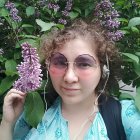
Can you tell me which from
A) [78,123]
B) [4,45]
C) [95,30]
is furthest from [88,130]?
[4,45]

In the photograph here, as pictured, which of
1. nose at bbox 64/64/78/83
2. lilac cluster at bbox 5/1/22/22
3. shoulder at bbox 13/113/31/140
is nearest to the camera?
→ nose at bbox 64/64/78/83

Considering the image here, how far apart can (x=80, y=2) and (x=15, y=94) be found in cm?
73

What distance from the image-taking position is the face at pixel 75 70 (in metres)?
1.60

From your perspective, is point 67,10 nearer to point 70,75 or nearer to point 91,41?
point 91,41

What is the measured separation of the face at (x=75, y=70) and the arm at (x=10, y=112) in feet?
0.62

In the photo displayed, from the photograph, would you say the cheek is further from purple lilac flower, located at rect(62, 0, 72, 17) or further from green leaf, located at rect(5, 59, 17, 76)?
purple lilac flower, located at rect(62, 0, 72, 17)

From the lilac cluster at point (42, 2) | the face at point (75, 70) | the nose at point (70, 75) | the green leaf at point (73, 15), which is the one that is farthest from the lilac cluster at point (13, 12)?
the nose at point (70, 75)

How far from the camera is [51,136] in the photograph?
168 cm

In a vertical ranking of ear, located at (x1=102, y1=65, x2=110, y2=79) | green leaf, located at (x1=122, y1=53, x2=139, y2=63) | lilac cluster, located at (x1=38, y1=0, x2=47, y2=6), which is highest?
lilac cluster, located at (x1=38, y1=0, x2=47, y2=6)

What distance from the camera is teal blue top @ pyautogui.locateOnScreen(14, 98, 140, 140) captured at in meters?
1.63

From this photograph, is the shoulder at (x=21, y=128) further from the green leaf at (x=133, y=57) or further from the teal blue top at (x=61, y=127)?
the green leaf at (x=133, y=57)

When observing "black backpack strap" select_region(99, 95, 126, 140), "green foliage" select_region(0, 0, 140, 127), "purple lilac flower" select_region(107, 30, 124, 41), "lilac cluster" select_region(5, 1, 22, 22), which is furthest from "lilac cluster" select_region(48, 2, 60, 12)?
"black backpack strap" select_region(99, 95, 126, 140)

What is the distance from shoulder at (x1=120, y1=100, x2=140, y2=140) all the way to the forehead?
29cm

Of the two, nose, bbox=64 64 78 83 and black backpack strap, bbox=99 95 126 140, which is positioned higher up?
nose, bbox=64 64 78 83
